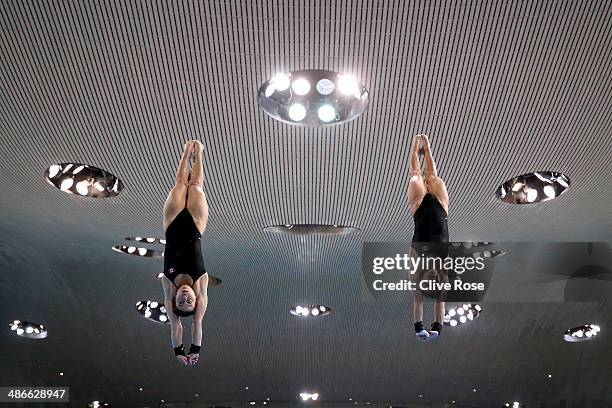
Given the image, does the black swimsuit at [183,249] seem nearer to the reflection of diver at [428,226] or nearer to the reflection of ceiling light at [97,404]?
the reflection of diver at [428,226]

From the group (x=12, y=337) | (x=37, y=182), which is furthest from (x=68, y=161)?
(x=12, y=337)

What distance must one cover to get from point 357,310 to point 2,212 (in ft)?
24.2

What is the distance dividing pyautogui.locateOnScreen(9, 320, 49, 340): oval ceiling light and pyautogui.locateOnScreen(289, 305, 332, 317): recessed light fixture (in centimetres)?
596

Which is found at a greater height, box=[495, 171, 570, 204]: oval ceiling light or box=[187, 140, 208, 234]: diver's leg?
box=[495, 171, 570, 204]: oval ceiling light

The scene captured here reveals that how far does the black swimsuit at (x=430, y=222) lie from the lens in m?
4.32

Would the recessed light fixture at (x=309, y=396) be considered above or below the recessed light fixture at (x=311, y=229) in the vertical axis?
above

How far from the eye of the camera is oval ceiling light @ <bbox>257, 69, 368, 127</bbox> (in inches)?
229

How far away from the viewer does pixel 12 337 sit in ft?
51.1

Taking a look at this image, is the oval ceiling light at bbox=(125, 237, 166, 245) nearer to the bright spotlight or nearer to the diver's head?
the bright spotlight

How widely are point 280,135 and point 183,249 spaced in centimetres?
276

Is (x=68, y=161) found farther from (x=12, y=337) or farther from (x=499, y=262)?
(x=12, y=337)

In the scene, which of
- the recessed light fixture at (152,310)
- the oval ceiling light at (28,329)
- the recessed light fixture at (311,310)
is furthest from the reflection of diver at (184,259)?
the oval ceiling light at (28,329)

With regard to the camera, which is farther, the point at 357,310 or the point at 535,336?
the point at 535,336

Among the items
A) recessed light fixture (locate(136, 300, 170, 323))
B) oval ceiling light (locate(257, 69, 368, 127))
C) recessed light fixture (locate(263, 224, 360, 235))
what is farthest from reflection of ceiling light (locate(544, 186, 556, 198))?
recessed light fixture (locate(136, 300, 170, 323))
